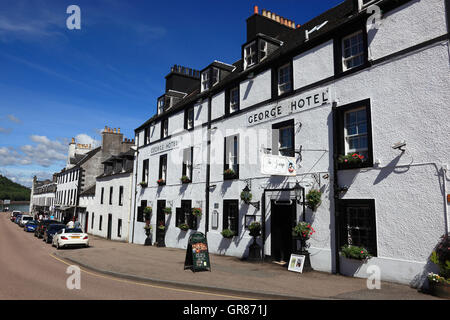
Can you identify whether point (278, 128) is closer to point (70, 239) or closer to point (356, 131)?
point (356, 131)

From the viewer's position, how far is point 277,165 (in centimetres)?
1199

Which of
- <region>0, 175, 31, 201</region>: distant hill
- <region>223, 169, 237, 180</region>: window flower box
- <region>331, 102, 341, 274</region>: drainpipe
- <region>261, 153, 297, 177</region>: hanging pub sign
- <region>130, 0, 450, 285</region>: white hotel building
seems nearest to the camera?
<region>130, 0, 450, 285</region>: white hotel building

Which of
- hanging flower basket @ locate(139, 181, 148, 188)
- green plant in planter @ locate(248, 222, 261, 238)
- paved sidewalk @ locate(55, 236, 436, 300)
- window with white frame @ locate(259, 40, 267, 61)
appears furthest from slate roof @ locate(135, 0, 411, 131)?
paved sidewalk @ locate(55, 236, 436, 300)

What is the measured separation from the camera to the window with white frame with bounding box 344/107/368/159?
1123 centimetres

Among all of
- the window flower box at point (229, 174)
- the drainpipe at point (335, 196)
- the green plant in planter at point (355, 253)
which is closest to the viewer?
the green plant in planter at point (355, 253)

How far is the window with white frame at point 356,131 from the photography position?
1123cm

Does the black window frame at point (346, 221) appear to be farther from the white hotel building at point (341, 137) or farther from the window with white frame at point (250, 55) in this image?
the window with white frame at point (250, 55)

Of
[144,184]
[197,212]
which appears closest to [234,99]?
[197,212]

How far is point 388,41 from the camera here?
34.7 feet

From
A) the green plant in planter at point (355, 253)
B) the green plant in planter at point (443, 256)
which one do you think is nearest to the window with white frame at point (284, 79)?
the green plant in planter at point (355, 253)

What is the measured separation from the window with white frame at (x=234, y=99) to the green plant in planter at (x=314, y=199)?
7.14m

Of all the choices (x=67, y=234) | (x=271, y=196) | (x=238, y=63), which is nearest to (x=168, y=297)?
(x=271, y=196)

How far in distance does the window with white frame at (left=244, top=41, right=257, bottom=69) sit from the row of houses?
53 mm

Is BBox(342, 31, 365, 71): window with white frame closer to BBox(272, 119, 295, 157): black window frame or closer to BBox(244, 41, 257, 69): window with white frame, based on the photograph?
BBox(272, 119, 295, 157): black window frame
